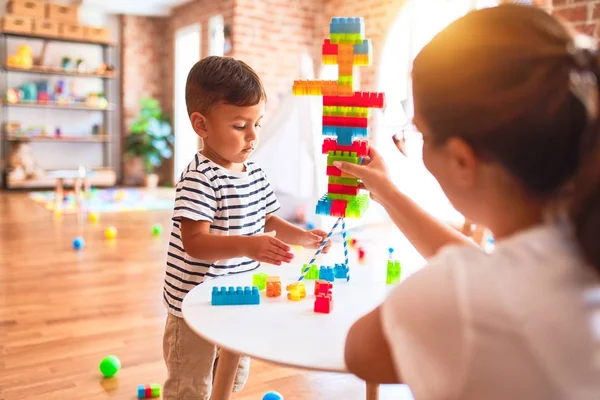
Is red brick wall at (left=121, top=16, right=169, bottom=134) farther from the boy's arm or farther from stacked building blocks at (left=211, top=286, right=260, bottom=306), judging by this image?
stacked building blocks at (left=211, top=286, right=260, bottom=306)

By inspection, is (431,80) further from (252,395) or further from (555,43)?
(252,395)

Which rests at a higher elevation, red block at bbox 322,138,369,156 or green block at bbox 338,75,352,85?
green block at bbox 338,75,352,85

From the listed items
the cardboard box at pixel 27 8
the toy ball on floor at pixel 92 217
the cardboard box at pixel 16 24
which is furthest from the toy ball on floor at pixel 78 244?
the cardboard box at pixel 27 8

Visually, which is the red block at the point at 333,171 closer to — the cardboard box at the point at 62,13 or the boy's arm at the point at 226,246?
→ the boy's arm at the point at 226,246

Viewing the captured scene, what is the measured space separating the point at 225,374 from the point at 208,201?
1.40 feet

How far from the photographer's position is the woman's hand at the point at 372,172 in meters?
1.15

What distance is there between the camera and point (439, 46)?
0.67 metres

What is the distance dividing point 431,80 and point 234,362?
33.6 inches

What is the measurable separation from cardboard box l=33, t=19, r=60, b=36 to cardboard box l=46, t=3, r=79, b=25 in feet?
0.42

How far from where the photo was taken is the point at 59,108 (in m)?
8.66

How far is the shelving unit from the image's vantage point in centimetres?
807

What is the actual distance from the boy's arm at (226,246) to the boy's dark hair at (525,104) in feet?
2.26

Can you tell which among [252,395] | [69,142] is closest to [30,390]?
[252,395]

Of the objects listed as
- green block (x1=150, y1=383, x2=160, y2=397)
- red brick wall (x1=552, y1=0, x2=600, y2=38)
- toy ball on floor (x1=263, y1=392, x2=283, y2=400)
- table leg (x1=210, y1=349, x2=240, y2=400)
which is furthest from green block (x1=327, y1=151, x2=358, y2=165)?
red brick wall (x1=552, y1=0, x2=600, y2=38)
